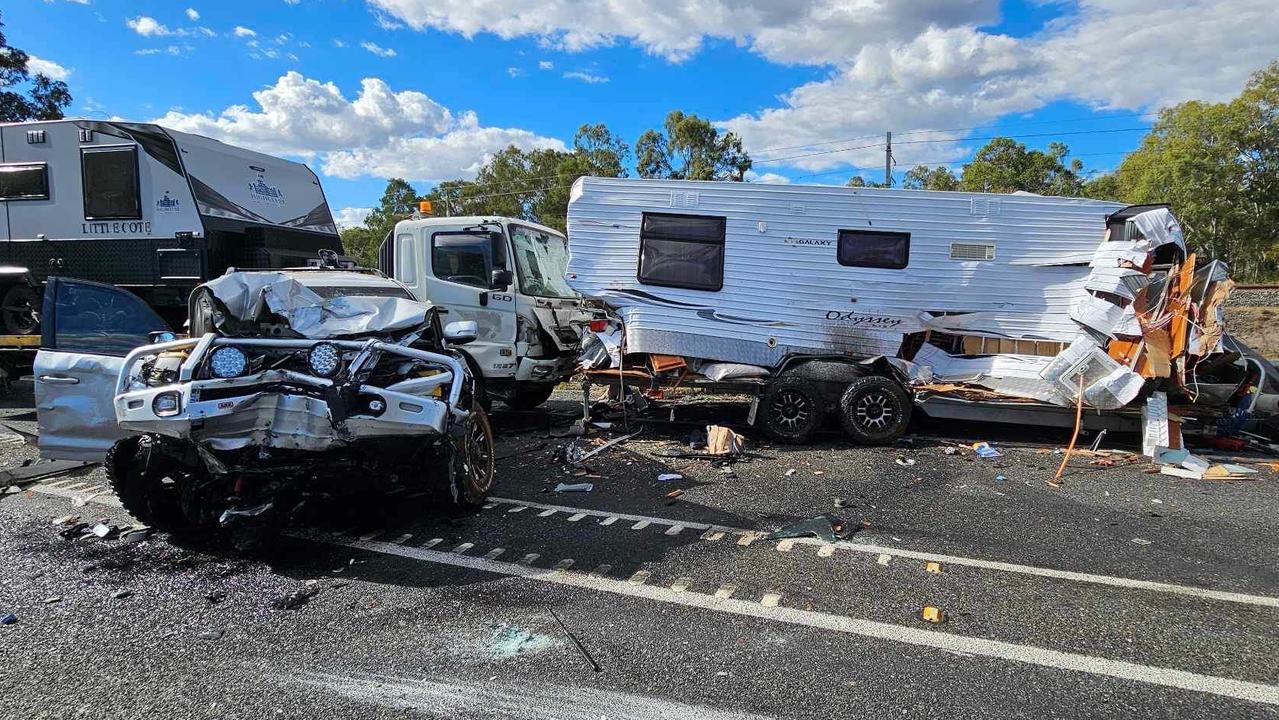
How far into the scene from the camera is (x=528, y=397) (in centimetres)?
935

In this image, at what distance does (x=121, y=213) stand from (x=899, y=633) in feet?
33.0

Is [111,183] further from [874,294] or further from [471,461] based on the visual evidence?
[874,294]

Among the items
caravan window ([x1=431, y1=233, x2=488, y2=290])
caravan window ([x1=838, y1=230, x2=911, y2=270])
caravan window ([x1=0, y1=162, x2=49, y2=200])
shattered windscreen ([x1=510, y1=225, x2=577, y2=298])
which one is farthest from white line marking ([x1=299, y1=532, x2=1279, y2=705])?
caravan window ([x1=0, y1=162, x2=49, y2=200])

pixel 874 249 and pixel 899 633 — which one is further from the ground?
pixel 874 249

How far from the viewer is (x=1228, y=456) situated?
22.8 feet

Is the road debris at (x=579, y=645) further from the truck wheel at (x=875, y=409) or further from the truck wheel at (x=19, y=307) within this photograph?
the truck wheel at (x=19, y=307)

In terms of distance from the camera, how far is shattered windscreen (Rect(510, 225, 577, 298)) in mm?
8344

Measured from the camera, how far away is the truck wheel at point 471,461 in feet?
14.6

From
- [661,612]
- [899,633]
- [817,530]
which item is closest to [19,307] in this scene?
[661,612]

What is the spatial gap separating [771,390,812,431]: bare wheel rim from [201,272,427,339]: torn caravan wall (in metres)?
4.01

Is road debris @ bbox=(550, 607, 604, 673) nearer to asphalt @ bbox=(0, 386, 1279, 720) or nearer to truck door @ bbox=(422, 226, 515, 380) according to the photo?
asphalt @ bbox=(0, 386, 1279, 720)

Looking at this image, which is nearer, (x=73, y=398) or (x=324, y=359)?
(x=324, y=359)

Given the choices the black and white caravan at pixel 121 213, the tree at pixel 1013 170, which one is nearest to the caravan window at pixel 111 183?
the black and white caravan at pixel 121 213

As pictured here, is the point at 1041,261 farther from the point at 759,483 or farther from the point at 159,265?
the point at 159,265
